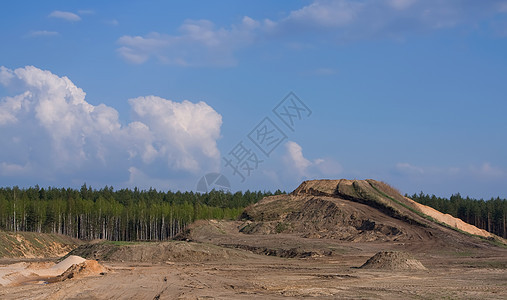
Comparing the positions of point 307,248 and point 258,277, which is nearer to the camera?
point 258,277

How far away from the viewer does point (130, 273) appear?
30.0 m

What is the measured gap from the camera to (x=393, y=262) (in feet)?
107

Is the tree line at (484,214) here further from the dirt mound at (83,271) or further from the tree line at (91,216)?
the dirt mound at (83,271)

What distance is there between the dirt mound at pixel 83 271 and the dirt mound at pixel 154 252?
33.0 feet

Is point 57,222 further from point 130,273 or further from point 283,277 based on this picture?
point 283,277

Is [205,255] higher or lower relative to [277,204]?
lower

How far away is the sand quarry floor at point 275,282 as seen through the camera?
20422mm

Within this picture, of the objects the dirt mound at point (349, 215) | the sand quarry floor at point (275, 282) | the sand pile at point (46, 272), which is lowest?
the sand quarry floor at point (275, 282)

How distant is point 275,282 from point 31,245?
4318 cm

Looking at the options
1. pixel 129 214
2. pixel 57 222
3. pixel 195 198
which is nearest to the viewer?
pixel 57 222

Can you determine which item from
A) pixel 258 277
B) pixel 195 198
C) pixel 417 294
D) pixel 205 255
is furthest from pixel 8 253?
pixel 195 198

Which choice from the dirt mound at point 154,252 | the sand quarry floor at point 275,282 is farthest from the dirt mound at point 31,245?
the sand quarry floor at point 275,282

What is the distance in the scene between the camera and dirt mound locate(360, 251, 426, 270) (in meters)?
32.0

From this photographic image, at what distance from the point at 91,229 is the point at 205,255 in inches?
2132
